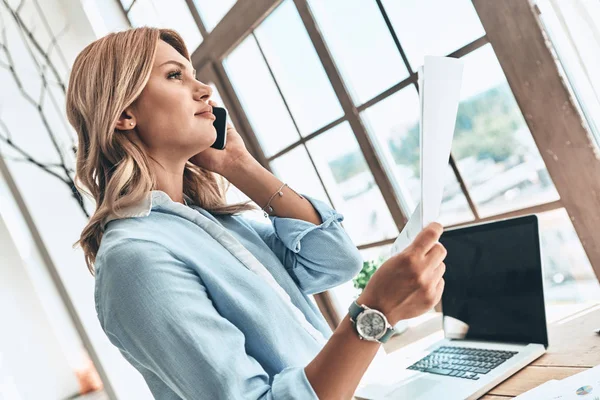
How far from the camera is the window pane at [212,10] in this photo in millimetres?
2383

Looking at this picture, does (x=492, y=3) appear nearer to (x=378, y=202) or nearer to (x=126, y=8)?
(x=378, y=202)

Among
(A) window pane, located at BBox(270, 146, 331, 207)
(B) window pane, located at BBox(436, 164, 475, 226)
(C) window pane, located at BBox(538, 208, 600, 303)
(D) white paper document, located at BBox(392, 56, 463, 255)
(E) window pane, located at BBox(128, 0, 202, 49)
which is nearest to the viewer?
(D) white paper document, located at BBox(392, 56, 463, 255)

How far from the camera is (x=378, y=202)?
206cm

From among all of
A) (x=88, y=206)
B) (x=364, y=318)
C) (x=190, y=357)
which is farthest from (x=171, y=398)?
(x=88, y=206)

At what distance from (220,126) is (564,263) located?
1.01m

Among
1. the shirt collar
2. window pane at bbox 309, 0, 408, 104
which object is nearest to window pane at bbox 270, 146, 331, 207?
window pane at bbox 309, 0, 408, 104

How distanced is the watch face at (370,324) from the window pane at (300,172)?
150 cm

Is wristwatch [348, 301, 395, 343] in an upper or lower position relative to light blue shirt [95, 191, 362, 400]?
lower

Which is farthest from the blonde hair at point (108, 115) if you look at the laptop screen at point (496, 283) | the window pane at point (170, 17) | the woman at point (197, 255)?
the window pane at point (170, 17)

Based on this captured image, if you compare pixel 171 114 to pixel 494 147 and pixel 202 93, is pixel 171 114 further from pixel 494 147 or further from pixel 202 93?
pixel 494 147

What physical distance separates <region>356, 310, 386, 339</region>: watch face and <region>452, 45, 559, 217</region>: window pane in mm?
888

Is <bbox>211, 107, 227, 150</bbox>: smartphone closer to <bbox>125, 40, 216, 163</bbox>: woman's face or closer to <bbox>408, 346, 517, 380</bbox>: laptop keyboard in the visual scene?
<bbox>125, 40, 216, 163</bbox>: woman's face

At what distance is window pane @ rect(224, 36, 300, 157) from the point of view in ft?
7.72

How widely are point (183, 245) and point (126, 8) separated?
2550 mm
